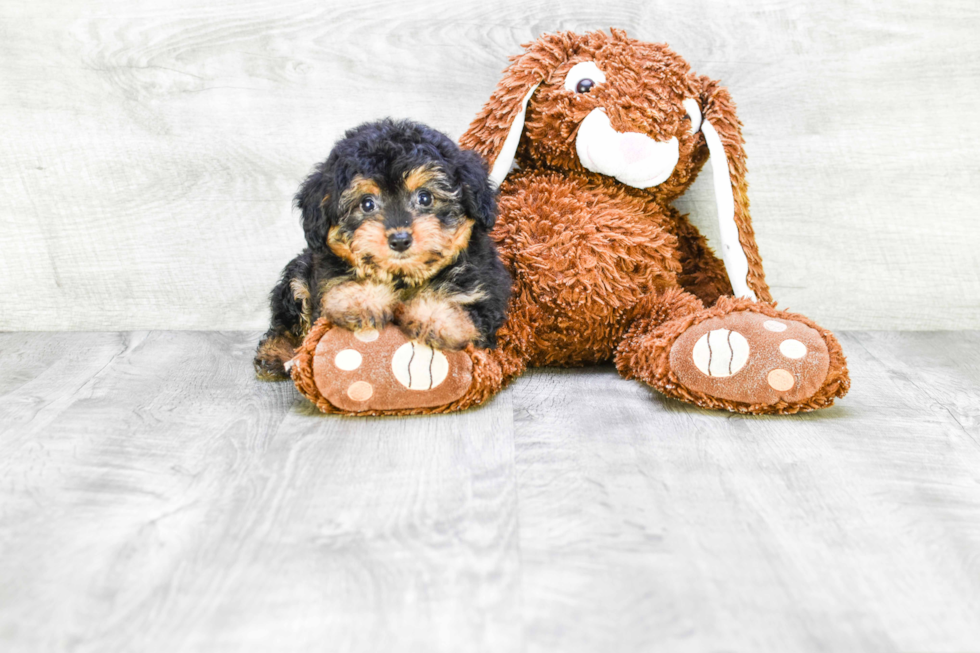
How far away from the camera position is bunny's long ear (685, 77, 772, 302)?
147 centimetres

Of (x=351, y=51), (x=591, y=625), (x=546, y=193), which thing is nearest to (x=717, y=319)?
(x=546, y=193)

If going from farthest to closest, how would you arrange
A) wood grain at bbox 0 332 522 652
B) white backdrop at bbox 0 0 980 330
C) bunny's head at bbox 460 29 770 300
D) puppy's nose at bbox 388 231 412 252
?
white backdrop at bbox 0 0 980 330, bunny's head at bbox 460 29 770 300, puppy's nose at bbox 388 231 412 252, wood grain at bbox 0 332 522 652

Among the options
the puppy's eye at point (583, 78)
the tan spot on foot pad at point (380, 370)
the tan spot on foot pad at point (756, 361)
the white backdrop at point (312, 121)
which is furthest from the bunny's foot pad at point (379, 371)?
the white backdrop at point (312, 121)

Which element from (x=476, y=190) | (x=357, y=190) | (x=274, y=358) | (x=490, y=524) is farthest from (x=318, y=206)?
(x=490, y=524)

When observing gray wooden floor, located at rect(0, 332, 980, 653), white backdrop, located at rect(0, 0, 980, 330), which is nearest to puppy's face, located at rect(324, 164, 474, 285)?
gray wooden floor, located at rect(0, 332, 980, 653)

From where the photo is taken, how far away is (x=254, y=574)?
0.83 metres

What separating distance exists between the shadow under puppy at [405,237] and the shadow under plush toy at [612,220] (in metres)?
0.06

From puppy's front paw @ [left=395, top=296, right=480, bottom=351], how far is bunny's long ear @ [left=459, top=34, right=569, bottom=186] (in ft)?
1.03

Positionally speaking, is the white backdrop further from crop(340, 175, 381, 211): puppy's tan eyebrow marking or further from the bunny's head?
crop(340, 175, 381, 211): puppy's tan eyebrow marking

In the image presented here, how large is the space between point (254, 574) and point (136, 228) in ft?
3.93

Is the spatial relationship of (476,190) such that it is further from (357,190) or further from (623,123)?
(623,123)

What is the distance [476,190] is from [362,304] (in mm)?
236

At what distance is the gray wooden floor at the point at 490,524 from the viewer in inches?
29.6

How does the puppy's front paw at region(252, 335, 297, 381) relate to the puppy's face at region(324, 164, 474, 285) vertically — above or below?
below
